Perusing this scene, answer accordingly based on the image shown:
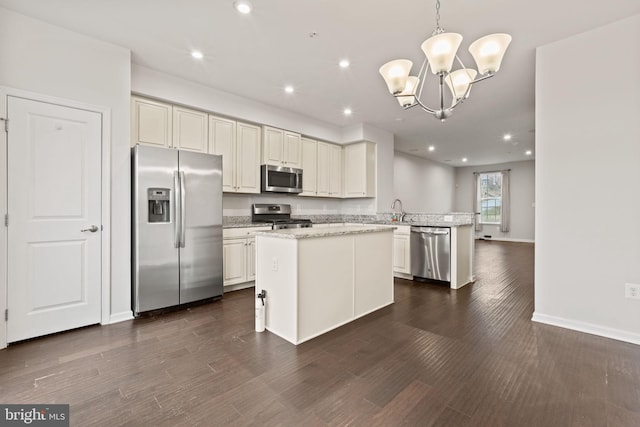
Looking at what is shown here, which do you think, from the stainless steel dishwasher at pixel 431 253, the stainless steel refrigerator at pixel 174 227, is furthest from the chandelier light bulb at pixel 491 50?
the stainless steel refrigerator at pixel 174 227

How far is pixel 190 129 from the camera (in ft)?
12.4

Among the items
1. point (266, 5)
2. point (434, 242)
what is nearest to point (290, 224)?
point (434, 242)

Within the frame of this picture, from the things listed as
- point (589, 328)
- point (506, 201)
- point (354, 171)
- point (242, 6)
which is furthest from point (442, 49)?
point (506, 201)

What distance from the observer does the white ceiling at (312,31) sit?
A: 232 cm

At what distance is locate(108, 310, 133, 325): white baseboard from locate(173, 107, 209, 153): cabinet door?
206cm

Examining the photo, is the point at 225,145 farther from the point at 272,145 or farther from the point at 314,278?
the point at 314,278

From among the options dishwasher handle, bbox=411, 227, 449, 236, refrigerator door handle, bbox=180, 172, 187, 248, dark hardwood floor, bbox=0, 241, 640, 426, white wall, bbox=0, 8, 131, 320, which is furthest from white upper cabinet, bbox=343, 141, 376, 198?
white wall, bbox=0, 8, 131, 320

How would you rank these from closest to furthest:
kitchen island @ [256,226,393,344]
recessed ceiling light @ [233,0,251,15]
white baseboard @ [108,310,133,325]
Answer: recessed ceiling light @ [233,0,251,15] → kitchen island @ [256,226,393,344] → white baseboard @ [108,310,133,325]

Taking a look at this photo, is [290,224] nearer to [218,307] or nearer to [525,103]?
[218,307]

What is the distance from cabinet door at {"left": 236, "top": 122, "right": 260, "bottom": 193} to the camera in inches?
169

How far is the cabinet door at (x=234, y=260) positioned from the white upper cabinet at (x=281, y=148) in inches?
56.8

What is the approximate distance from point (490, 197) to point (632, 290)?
29.6 ft

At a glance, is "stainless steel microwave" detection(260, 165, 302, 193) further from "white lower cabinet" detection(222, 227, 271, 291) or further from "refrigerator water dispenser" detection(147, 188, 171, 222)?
"refrigerator water dispenser" detection(147, 188, 171, 222)

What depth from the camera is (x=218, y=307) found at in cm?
336
